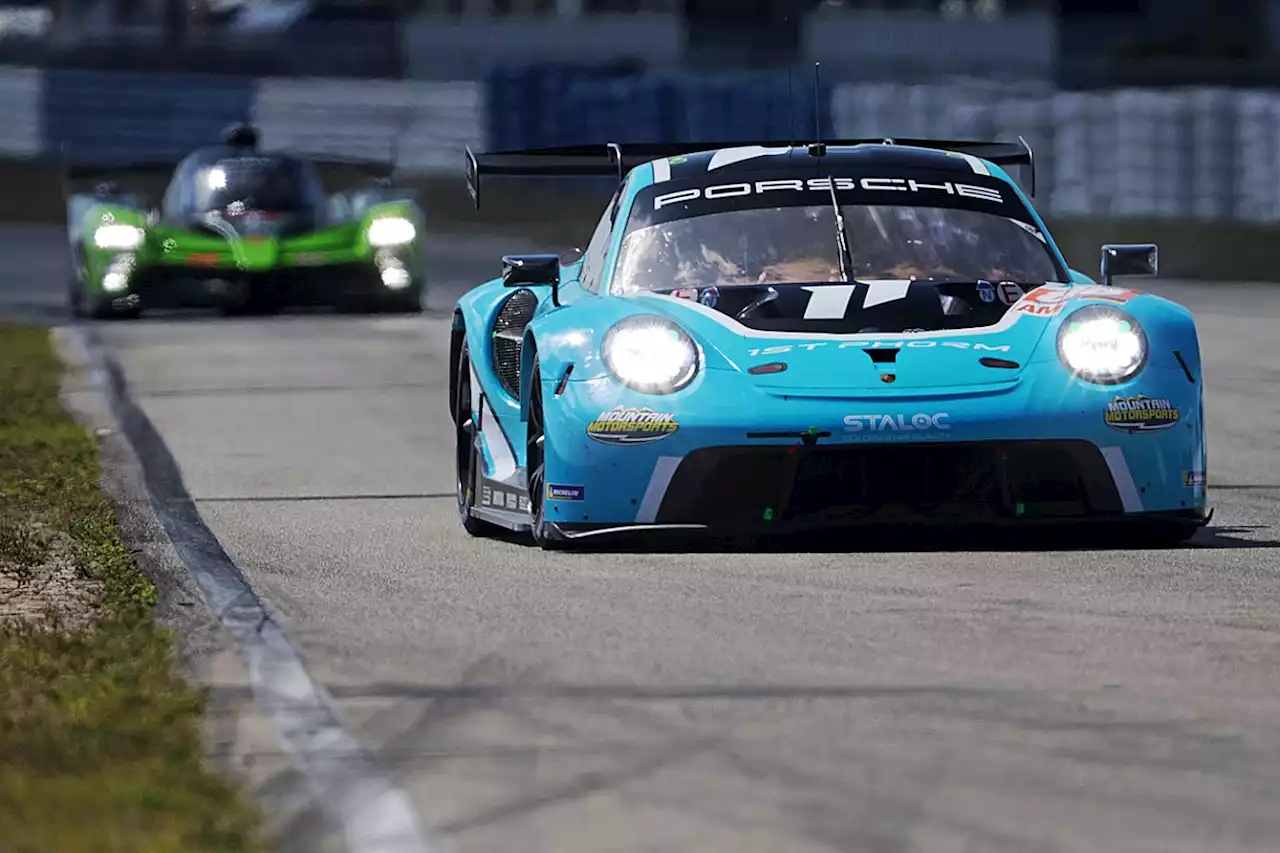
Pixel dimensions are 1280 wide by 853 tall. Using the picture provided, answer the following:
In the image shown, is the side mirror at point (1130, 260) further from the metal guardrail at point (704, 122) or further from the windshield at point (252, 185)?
the metal guardrail at point (704, 122)

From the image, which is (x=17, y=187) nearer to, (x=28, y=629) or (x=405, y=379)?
(x=405, y=379)

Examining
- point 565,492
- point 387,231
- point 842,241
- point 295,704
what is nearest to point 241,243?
point 387,231

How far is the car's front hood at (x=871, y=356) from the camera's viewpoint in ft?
25.1

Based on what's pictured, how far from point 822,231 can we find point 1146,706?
346cm

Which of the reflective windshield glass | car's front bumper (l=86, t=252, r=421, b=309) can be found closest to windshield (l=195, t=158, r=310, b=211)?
car's front bumper (l=86, t=252, r=421, b=309)

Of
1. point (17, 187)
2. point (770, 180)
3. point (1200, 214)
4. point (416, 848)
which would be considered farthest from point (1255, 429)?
point (17, 187)

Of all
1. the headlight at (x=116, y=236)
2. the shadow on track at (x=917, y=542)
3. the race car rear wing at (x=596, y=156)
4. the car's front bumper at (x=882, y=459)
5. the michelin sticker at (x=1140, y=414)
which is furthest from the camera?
the headlight at (x=116, y=236)

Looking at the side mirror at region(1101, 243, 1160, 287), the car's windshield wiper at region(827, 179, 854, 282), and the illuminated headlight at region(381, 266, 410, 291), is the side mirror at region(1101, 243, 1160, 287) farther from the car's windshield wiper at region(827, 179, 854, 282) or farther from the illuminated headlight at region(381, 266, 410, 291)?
the illuminated headlight at region(381, 266, 410, 291)

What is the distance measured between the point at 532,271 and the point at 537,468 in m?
0.80

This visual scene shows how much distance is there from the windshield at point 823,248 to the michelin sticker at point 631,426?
0.84 m

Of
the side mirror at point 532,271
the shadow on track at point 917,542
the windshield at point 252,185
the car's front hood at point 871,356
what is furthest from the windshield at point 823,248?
the windshield at point 252,185

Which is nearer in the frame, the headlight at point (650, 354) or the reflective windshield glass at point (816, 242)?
the headlight at point (650, 354)

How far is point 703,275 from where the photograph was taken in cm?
859

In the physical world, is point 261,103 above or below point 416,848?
below
